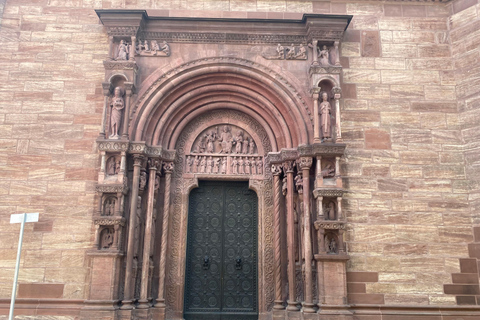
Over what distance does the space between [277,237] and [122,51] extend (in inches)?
207

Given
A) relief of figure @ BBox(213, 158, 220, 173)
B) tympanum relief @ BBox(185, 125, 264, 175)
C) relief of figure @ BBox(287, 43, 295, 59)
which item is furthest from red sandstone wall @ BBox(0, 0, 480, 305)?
relief of figure @ BBox(213, 158, 220, 173)

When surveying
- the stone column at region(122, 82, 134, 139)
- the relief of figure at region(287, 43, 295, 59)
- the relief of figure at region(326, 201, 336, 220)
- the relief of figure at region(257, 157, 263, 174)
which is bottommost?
the relief of figure at region(326, 201, 336, 220)

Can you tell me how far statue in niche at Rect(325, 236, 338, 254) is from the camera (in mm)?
7918

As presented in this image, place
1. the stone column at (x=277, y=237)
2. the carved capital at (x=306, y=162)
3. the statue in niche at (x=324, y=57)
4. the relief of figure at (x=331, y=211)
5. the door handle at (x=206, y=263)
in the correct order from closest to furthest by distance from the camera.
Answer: the relief of figure at (x=331, y=211)
the stone column at (x=277, y=237)
the carved capital at (x=306, y=162)
the door handle at (x=206, y=263)
the statue in niche at (x=324, y=57)

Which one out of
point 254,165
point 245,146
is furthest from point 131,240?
point 245,146

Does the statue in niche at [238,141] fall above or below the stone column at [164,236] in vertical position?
above

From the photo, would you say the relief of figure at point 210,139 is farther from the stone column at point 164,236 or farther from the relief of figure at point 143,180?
the relief of figure at point 143,180

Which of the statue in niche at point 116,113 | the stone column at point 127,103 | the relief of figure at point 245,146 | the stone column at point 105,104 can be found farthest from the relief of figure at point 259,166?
the stone column at point 105,104

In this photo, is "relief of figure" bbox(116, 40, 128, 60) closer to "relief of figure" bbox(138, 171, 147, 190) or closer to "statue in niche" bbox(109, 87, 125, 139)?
"statue in niche" bbox(109, 87, 125, 139)

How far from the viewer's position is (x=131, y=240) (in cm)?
790

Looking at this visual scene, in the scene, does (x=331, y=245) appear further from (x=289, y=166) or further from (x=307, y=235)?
(x=289, y=166)

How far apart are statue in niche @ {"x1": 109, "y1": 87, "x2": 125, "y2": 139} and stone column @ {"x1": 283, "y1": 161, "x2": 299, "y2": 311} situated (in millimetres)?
3635

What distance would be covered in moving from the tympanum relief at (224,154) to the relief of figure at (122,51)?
2411 millimetres

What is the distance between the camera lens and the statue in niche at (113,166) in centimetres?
823
